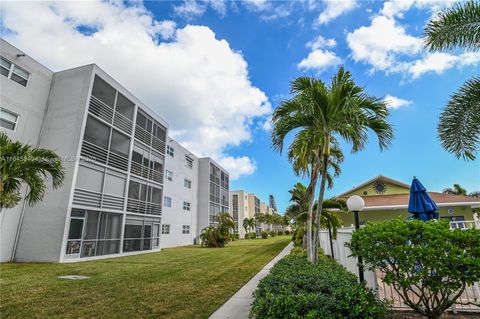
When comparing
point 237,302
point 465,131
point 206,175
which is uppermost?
point 206,175

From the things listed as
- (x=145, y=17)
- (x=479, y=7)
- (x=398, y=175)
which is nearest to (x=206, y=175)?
(x=398, y=175)

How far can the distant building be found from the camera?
17.5m

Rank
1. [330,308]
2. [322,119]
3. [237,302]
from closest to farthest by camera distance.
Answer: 1. [330,308]
2. [237,302]
3. [322,119]

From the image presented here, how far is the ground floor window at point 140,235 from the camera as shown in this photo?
18.5m

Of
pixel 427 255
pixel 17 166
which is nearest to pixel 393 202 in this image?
pixel 427 255

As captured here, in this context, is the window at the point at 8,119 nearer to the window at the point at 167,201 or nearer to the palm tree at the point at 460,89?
the window at the point at 167,201

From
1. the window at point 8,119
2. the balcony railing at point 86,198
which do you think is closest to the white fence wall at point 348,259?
the balcony railing at point 86,198

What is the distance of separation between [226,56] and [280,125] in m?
7.47

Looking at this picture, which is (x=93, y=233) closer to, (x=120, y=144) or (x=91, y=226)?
(x=91, y=226)

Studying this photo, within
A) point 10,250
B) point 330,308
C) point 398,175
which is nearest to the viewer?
point 330,308

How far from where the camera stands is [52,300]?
639cm

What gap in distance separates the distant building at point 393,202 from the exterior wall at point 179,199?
17.9m

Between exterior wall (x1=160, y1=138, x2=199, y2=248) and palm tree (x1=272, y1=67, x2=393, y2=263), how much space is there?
23031 millimetres

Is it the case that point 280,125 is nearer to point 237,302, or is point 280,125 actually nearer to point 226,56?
point 237,302
